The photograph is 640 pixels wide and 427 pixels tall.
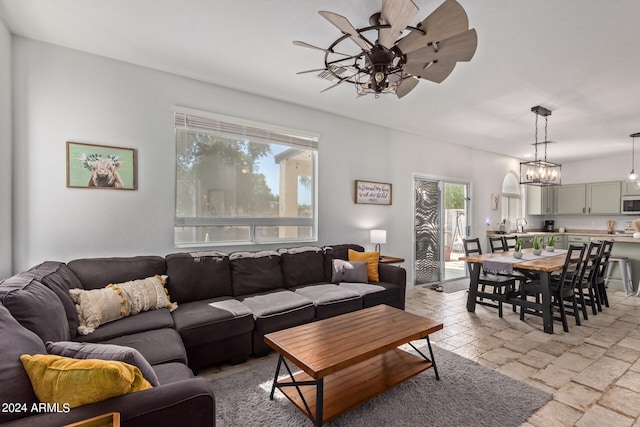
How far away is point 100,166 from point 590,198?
9.52 metres

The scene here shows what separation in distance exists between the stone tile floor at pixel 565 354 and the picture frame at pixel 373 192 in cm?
166

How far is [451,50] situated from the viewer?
6.02ft

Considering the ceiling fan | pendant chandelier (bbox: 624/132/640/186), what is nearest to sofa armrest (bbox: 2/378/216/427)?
the ceiling fan

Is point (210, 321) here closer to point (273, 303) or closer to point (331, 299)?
point (273, 303)

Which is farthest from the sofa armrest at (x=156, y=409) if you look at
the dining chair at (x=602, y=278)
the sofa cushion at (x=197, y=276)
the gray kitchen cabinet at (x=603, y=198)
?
the gray kitchen cabinet at (x=603, y=198)

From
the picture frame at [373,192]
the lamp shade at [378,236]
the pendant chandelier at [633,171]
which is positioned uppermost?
the pendant chandelier at [633,171]

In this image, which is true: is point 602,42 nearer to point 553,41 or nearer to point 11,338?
point 553,41

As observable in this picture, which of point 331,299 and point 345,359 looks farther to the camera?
point 331,299

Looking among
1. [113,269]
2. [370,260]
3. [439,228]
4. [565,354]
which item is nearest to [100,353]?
[113,269]

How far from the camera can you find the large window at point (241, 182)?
10.7ft

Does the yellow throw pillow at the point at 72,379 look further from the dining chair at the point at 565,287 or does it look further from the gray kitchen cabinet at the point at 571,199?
the gray kitchen cabinet at the point at 571,199

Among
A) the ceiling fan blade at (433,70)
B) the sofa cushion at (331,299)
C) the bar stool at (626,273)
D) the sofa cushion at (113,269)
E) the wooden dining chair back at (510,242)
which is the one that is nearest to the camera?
the ceiling fan blade at (433,70)

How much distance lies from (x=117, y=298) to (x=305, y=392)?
1.58m

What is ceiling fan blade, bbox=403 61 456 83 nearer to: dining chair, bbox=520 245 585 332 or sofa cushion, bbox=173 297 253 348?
sofa cushion, bbox=173 297 253 348
